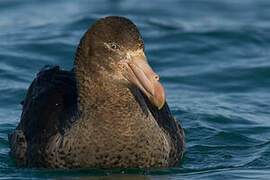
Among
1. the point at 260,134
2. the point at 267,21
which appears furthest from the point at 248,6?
the point at 260,134

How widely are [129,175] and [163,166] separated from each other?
37 cm

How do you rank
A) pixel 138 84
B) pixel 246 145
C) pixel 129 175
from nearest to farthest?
pixel 138 84 → pixel 129 175 → pixel 246 145

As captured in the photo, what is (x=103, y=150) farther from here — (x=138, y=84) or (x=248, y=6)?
(x=248, y=6)

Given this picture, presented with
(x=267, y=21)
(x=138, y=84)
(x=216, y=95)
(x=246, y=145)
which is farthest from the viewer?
(x=267, y=21)

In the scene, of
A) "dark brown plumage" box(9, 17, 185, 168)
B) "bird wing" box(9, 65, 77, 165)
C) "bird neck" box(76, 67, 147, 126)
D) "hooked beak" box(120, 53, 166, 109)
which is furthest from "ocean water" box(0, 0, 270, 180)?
"hooked beak" box(120, 53, 166, 109)

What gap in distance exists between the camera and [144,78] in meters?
6.07

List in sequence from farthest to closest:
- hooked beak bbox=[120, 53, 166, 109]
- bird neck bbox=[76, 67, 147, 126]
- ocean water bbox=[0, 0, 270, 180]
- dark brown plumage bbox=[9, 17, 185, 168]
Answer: ocean water bbox=[0, 0, 270, 180], bird neck bbox=[76, 67, 147, 126], dark brown plumage bbox=[9, 17, 185, 168], hooked beak bbox=[120, 53, 166, 109]

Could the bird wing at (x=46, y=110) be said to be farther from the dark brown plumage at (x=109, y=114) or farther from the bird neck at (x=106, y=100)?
the bird neck at (x=106, y=100)

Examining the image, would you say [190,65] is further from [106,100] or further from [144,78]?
[144,78]

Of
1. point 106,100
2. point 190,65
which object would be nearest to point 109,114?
point 106,100

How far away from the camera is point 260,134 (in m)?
8.80

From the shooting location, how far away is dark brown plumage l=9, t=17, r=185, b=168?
625 centimetres

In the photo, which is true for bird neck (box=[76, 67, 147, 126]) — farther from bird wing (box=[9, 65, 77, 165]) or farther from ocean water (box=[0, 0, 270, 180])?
ocean water (box=[0, 0, 270, 180])

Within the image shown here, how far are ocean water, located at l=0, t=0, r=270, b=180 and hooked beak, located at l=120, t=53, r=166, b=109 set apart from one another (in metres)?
0.87
